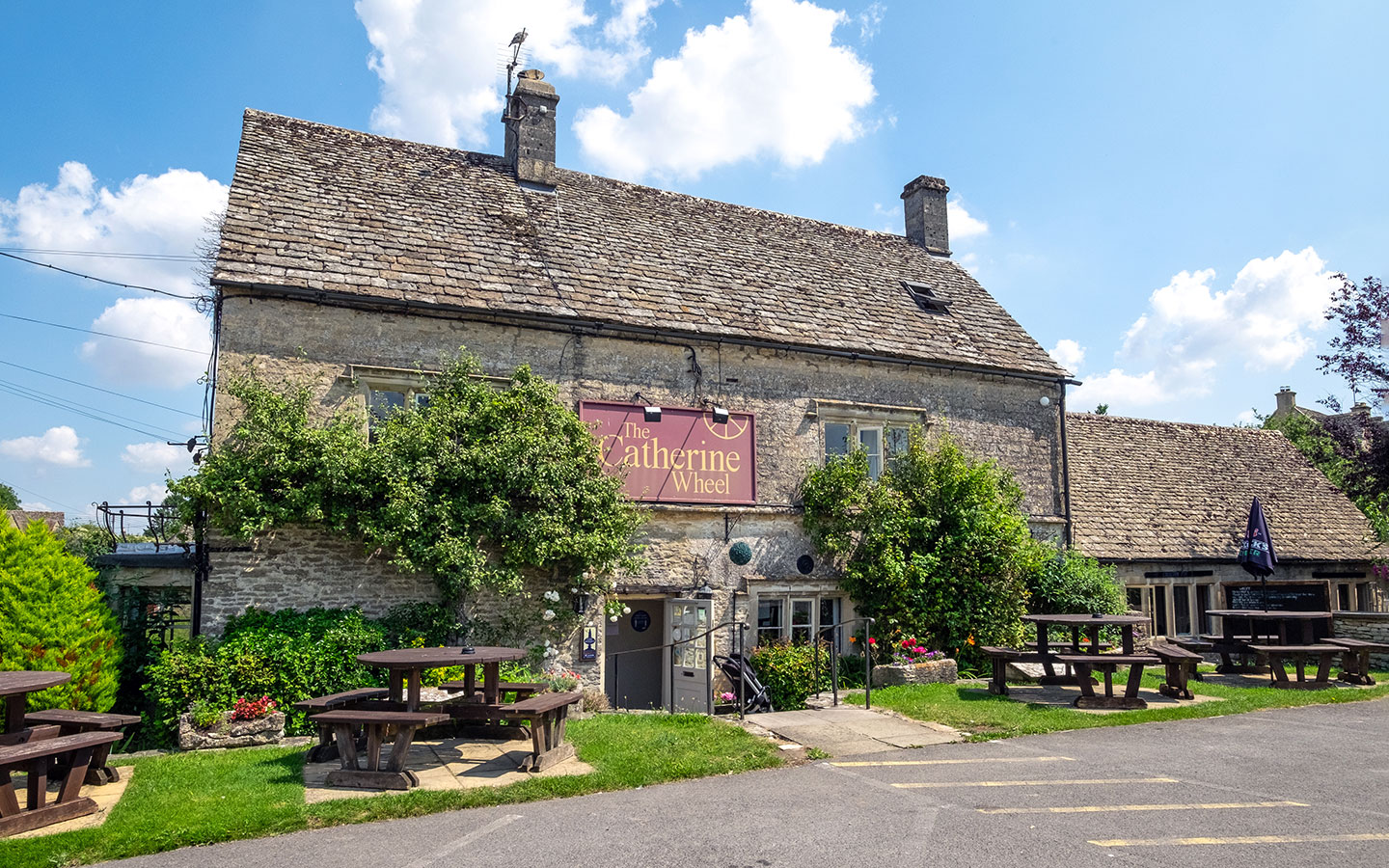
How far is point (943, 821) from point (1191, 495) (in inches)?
644

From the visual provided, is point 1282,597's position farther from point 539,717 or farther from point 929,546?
point 539,717

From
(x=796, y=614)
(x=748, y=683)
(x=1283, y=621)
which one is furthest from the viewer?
(x=796, y=614)

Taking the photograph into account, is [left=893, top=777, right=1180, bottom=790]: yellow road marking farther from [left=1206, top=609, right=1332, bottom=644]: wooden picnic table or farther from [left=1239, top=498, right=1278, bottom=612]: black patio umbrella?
[left=1239, top=498, right=1278, bottom=612]: black patio umbrella

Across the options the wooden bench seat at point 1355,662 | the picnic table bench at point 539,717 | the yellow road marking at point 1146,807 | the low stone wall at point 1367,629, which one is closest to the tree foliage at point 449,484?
the picnic table bench at point 539,717

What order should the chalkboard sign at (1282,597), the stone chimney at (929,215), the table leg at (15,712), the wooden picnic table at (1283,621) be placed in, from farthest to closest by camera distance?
the stone chimney at (929,215)
the chalkboard sign at (1282,597)
the wooden picnic table at (1283,621)
the table leg at (15,712)

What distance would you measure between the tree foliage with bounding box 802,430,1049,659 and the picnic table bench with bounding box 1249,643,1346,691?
137 inches

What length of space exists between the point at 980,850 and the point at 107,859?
232 inches

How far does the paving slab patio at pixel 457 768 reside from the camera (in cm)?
731

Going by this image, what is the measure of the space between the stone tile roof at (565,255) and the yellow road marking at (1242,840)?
374 inches

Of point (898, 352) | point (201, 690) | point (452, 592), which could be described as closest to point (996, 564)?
point (898, 352)

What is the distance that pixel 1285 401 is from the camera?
4019cm

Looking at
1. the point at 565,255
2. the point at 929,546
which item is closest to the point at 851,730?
the point at 929,546

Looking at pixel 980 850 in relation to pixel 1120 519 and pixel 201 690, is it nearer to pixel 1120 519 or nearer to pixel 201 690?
pixel 201 690

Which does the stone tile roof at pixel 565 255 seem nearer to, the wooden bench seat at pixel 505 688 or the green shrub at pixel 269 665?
the green shrub at pixel 269 665
